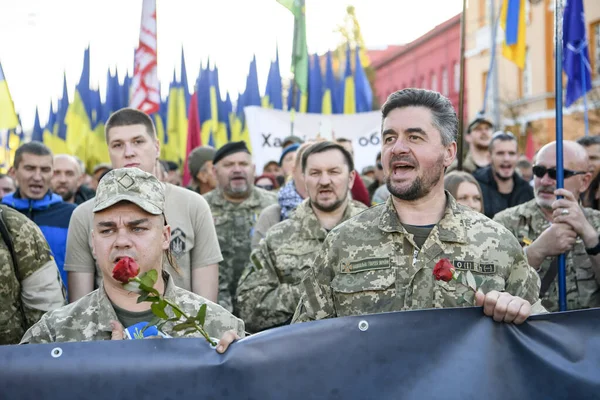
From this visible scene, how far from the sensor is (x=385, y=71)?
205 ft

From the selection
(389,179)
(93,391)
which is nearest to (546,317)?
(389,179)

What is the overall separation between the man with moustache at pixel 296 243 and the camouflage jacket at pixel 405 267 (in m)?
1.45

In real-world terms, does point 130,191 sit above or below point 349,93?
below

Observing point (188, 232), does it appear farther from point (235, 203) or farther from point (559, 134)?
point (235, 203)

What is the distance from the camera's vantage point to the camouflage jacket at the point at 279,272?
5074 millimetres

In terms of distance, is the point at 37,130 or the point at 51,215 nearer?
the point at 51,215

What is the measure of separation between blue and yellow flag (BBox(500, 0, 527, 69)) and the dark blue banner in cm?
822

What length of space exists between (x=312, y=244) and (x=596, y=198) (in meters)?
2.68

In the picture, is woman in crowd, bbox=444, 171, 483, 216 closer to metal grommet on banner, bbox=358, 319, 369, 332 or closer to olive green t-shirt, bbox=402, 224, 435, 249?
olive green t-shirt, bbox=402, 224, 435, 249

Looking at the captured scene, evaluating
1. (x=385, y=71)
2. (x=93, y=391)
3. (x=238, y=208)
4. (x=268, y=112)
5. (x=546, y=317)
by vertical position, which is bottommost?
(x=93, y=391)

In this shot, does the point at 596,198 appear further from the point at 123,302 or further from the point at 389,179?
the point at 123,302

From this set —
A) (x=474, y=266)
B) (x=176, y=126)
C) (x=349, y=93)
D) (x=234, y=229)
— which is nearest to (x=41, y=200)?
(x=234, y=229)

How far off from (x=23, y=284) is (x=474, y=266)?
8.01ft

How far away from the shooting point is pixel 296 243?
5.34 m
